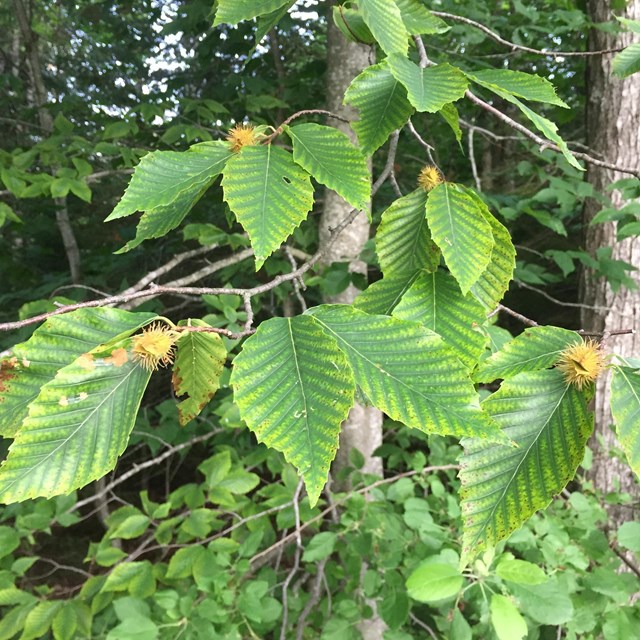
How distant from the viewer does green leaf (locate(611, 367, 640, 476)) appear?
1.68 feet

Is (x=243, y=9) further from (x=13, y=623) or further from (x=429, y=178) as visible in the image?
(x=13, y=623)

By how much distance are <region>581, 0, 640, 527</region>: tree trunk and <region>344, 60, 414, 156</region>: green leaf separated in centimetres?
166

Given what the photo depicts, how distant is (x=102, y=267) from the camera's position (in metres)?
2.80

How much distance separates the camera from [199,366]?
0.69 m

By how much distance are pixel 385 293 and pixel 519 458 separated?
Answer: 0.28 meters

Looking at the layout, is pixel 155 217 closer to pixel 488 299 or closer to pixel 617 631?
pixel 488 299

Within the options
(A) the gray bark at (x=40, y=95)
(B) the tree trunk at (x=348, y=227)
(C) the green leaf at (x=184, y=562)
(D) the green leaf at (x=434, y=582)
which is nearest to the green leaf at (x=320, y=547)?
(C) the green leaf at (x=184, y=562)

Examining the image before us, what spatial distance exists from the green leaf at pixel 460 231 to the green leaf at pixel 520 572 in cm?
66

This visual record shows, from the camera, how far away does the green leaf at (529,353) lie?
58 centimetres

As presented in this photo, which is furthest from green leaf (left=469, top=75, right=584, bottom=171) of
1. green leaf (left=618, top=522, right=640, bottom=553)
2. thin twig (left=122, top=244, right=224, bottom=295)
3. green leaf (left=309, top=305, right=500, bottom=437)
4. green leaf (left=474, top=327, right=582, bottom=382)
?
green leaf (left=618, top=522, right=640, bottom=553)

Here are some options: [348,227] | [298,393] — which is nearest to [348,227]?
[348,227]

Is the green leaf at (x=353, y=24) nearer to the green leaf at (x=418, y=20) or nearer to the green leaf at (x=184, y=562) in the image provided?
the green leaf at (x=418, y=20)

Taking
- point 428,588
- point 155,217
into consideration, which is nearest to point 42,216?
point 155,217

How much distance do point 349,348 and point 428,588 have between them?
2.06 feet
